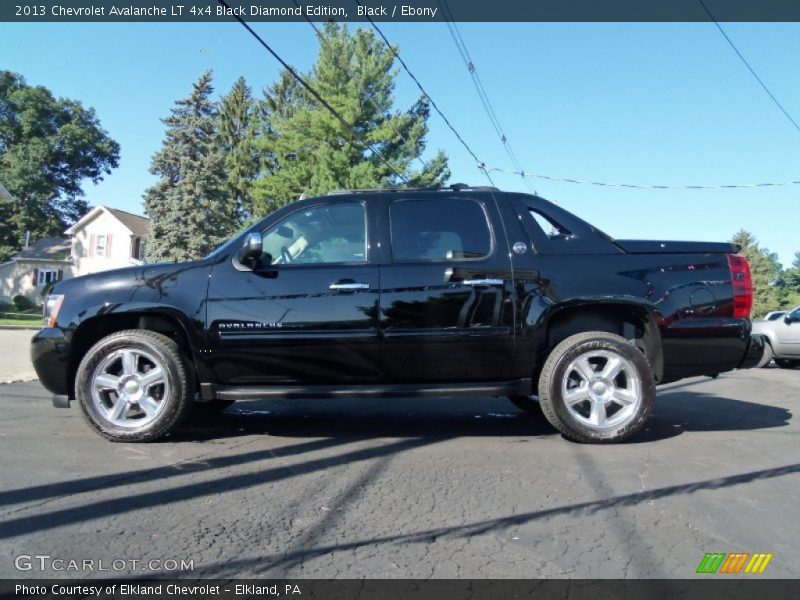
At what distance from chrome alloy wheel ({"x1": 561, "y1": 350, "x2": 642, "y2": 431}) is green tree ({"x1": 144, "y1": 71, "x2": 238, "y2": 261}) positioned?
3366cm

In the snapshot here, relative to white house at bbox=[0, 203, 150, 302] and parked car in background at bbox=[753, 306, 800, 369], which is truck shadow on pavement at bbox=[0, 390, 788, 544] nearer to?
parked car in background at bbox=[753, 306, 800, 369]

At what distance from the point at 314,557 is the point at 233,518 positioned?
62 centimetres

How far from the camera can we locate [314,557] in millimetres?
2625

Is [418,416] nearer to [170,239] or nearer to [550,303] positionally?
[550,303]

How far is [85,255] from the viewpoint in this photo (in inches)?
1857

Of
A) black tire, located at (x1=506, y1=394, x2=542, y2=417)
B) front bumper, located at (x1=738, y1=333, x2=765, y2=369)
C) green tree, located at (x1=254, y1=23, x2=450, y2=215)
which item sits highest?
A: green tree, located at (x1=254, y1=23, x2=450, y2=215)

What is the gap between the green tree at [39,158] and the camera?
55.7 m

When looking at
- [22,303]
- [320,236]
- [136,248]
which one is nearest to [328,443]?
[320,236]

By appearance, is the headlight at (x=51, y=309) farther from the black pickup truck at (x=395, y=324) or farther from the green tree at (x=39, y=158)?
the green tree at (x=39, y=158)

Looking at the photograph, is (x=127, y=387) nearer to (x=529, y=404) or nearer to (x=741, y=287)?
(x=529, y=404)

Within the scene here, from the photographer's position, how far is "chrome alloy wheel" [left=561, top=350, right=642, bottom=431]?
4410 mm

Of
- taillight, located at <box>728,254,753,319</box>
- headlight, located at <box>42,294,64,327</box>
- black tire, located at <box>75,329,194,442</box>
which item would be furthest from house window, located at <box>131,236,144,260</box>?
taillight, located at <box>728,254,753,319</box>

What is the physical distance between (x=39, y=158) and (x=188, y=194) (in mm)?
30358

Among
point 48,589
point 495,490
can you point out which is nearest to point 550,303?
point 495,490
